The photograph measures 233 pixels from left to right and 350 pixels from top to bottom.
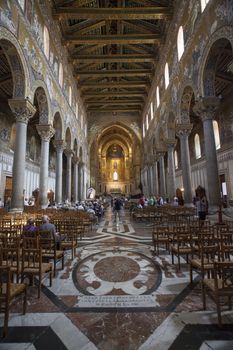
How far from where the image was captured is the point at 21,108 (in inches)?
406

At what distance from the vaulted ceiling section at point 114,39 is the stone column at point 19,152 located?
938 centimetres

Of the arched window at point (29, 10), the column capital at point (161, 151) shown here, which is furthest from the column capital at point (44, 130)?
the column capital at point (161, 151)

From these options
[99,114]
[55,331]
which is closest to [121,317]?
[55,331]

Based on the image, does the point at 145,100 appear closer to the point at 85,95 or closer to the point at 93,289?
the point at 85,95

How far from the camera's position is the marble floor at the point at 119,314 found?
7.37 ft

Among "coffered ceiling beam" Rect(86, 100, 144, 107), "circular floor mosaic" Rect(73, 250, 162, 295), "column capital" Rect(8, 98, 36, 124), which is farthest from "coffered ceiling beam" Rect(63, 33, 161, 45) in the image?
"circular floor mosaic" Rect(73, 250, 162, 295)

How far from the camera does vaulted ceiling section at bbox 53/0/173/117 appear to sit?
14891 mm

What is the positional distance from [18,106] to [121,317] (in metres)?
10.5

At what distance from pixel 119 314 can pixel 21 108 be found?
1040cm

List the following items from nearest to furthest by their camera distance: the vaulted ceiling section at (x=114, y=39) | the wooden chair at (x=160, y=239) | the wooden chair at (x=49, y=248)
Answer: the wooden chair at (x=49, y=248) → the wooden chair at (x=160, y=239) → the vaulted ceiling section at (x=114, y=39)

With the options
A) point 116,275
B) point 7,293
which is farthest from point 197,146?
point 7,293

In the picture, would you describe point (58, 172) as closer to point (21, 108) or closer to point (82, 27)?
point (21, 108)

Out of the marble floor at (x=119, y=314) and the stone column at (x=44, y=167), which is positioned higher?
the stone column at (x=44, y=167)

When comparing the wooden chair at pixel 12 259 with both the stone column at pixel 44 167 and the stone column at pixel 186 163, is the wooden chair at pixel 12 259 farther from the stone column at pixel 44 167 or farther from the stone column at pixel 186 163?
the stone column at pixel 186 163
